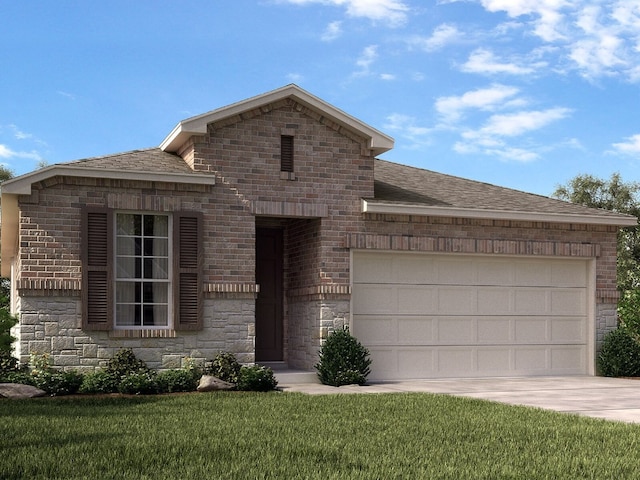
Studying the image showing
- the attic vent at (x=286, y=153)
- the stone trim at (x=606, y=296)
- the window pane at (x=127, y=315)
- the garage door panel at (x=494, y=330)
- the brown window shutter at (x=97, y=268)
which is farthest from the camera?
the stone trim at (x=606, y=296)

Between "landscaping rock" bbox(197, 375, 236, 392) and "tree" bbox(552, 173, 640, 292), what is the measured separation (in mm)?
24696

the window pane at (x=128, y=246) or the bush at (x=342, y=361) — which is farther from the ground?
the window pane at (x=128, y=246)

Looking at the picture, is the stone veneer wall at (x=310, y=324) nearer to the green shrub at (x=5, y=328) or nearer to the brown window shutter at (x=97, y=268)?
the brown window shutter at (x=97, y=268)

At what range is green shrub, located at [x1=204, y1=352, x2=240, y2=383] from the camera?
49.2 ft

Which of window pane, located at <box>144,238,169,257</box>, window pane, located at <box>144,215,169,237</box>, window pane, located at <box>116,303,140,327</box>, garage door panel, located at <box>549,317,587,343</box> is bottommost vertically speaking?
garage door panel, located at <box>549,317,587,343</box>

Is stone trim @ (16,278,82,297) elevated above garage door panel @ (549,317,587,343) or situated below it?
above

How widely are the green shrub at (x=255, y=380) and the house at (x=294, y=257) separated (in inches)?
53.9

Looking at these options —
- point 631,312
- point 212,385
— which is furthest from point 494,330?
point 212,385

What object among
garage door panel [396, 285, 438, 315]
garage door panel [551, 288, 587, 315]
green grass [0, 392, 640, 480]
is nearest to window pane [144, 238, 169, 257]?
green grass [0, 392, 640, 480]

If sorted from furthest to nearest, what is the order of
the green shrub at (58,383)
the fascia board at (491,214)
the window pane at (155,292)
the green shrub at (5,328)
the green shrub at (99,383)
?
the fascia board at (491,214) → the window pane at (155,292) → the green shrub at (5,328) → the green shrub at (99,383) → the green shrub at (58,383)

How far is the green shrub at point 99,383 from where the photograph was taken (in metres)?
13.6

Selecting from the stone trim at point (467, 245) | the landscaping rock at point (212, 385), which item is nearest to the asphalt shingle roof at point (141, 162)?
the stone trim at point (467, 245)

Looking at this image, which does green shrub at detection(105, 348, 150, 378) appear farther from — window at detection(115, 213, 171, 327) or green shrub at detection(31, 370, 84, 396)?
green shrub at detection(31, 370, 84, 396)

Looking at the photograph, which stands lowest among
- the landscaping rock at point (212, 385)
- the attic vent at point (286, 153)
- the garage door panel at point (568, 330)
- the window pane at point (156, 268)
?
the landscaping rock at point (212, 385)
